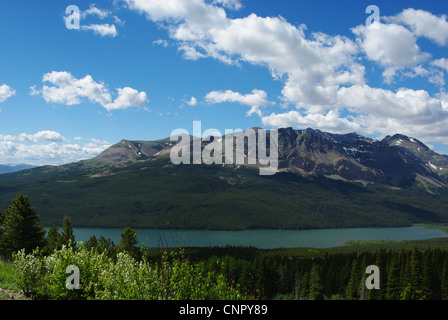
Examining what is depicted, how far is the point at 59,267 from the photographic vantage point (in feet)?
48.8

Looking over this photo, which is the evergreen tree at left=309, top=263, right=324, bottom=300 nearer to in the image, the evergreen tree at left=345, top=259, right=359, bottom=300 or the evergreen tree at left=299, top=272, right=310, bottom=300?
the evergreen tree at left=299, top=272, right=310, bottom=300

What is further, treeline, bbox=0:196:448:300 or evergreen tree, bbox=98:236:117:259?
evergreen tree, bbox=98:236:117:259

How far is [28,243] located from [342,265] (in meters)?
99.2

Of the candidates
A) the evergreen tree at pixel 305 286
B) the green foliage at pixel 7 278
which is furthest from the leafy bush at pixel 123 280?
the evergreen tree at pixel 305 286

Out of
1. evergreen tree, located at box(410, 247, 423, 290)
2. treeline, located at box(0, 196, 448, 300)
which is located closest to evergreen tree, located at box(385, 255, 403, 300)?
treeline, located at box(0, 196, 448, 300)

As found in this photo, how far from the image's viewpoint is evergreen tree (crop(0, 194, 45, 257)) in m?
38.4

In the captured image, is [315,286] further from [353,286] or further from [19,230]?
[19,230]

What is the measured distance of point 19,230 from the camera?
3888 cm

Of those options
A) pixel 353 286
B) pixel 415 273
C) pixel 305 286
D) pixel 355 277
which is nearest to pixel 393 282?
pixel 415 273

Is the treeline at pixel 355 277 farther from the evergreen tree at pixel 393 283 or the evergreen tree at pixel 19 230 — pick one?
the evergreen tree at pixel 19 230

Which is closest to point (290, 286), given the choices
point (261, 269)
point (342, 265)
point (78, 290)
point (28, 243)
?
point (261, 269)

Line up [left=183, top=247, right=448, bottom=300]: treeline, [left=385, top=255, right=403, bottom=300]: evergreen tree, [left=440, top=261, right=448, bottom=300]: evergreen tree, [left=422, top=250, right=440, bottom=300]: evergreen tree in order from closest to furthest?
[left=422, top=250, right=440, bottom=300]: evergreen tree < [left=183, top=247, right=448, bottom=300]: treeline < [left=385, top=255, right=403, bottom=300]: evergreen tree < [left=440, top=261, right=448, bottom=300]: evergreen tree

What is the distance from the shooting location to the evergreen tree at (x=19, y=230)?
38.4 metres
